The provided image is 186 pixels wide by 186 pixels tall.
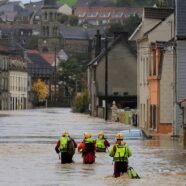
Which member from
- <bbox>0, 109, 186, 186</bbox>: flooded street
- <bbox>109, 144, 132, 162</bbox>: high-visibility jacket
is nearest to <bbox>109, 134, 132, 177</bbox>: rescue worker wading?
<bbox>109, 144, 132, 162</bbox>: high-visibility jacket

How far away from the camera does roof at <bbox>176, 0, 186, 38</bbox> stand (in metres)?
54.1

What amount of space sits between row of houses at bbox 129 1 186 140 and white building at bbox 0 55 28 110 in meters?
97.5

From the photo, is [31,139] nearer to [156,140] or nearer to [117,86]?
[156,140]

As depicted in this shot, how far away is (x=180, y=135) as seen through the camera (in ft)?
171

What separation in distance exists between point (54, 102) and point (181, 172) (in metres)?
166

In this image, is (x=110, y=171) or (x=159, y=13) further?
(x=159, y=13)

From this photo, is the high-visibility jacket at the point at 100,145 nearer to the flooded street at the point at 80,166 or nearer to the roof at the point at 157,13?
the flooded street at the point at 80,166

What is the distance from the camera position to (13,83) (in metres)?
178

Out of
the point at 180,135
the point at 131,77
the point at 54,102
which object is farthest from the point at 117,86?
the point at 54,102

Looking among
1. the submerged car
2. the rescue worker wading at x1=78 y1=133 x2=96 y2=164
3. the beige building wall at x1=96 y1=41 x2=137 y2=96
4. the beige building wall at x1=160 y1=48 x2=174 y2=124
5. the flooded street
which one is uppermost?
the beige building wall at x1=96 y1=41 x2=137 y2=96

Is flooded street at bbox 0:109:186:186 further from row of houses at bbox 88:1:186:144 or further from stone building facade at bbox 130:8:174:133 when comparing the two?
stone building facade at bbox 130:8:174:133

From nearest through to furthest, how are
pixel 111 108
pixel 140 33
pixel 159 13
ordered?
pixel 159 13 → pixel 140 33 → pixel 111 108

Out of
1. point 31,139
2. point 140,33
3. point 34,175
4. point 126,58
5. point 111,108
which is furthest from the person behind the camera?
point 126,58

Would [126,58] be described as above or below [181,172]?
above
